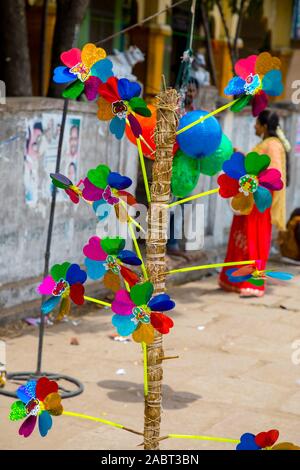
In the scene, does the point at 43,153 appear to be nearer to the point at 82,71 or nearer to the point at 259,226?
the point at 259,226

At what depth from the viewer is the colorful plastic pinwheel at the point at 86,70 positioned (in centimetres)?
314

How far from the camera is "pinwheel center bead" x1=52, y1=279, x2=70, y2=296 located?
310cm

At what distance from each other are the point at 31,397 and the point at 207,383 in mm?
3552

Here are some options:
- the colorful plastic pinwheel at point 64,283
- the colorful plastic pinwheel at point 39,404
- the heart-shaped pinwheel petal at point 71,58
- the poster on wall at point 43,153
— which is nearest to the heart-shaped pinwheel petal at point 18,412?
the colorful plastic pinwheel at point 39,404

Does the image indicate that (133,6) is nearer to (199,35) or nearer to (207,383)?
(199,35)

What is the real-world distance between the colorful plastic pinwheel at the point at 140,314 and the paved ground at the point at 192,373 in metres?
2.32

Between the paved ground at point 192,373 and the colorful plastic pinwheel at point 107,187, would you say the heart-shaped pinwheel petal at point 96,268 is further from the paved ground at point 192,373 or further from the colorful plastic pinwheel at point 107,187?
the paved ground at point 192,373

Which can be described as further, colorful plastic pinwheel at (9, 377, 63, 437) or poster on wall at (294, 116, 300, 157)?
poster on wall at (294, 116, 300, 157)

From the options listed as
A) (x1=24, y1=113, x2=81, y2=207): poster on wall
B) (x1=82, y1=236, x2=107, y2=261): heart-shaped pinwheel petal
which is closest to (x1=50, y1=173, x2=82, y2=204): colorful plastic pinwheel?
(x1=82, y1=236, x2=107, y2=261): heart-shaped pinwheel petal

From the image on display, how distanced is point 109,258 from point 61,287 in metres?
0.19

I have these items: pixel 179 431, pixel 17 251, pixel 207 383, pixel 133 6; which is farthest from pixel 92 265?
pixel 133 6

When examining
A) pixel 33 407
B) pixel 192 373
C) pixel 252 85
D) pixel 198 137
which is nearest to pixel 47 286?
pixel 33 407

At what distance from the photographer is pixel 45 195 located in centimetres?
789

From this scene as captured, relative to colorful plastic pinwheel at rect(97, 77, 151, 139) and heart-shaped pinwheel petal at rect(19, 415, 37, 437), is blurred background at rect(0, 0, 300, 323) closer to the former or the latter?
colorful plastic pinwheel at rect(97, 77, 151, 139)
